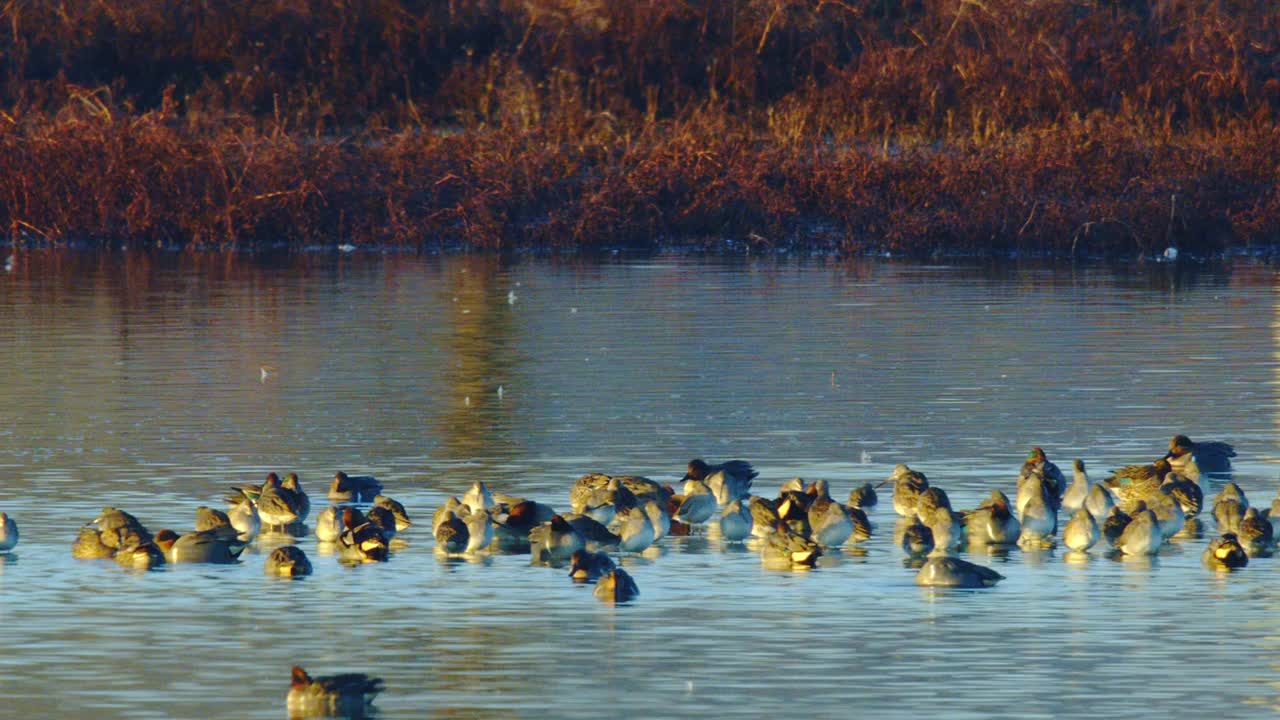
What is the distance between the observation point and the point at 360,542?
11.9 metres

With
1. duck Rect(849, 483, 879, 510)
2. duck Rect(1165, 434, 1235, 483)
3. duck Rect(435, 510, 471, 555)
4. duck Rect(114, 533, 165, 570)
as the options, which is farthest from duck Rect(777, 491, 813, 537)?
duck Rect(114, 533, 165, 570)

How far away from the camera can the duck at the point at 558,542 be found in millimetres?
11859

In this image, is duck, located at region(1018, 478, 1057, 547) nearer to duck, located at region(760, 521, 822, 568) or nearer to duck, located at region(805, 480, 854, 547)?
duck, located at region(805, 480, 854, 547)

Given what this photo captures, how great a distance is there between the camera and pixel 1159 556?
12.1m

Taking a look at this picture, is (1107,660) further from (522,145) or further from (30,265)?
(522,145)

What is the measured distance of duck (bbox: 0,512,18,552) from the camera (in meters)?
11.9

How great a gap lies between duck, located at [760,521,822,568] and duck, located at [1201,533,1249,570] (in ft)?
5.71

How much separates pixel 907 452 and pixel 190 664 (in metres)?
6.39

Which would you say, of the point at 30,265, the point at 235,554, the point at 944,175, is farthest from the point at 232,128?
the point at 235,554

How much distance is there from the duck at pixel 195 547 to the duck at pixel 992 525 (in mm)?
3397

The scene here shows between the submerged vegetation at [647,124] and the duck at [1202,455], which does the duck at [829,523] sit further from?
the submerged vegetation at [647,124]

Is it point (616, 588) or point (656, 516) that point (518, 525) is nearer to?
point (656, 516)

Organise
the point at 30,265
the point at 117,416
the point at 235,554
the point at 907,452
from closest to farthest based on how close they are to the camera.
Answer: the point at 235,554
the point at 907,452
the point at 117,416
the point at 30,265

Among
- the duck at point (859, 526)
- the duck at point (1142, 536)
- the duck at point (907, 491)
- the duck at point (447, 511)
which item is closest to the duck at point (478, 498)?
the duck at point (447, 511)
